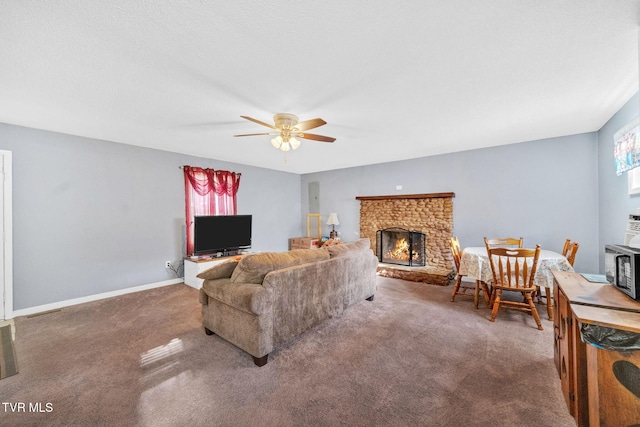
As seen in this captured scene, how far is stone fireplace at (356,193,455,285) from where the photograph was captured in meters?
4.58

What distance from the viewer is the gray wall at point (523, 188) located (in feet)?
11.8

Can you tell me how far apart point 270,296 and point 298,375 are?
25.5 inches

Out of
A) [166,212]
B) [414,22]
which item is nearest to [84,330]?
[166,212]

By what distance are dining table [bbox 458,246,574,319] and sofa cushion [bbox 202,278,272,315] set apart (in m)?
2.60

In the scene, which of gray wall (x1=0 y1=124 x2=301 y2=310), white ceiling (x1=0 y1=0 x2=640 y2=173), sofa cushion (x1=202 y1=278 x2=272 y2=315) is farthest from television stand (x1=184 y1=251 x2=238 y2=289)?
white ceiling (x1=0 y1=0 x2=640 y2=173)

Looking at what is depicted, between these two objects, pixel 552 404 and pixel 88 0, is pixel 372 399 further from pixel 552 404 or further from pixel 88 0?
pixel 88 0

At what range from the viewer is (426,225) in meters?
4.97

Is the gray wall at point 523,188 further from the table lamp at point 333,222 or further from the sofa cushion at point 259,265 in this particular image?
the sofa cushion at point 259,265

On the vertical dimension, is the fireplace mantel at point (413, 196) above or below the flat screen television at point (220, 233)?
above

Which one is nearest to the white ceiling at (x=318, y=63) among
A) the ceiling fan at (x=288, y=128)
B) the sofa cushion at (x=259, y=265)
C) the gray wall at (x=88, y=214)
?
the ceiling fan at (x=288, y=128)

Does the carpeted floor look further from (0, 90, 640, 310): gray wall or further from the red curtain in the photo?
the red curtain

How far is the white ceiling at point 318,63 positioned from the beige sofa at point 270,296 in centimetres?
162

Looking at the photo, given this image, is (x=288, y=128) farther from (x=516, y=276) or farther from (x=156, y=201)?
(x=156, y=201)

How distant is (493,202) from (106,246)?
21.3 feet
